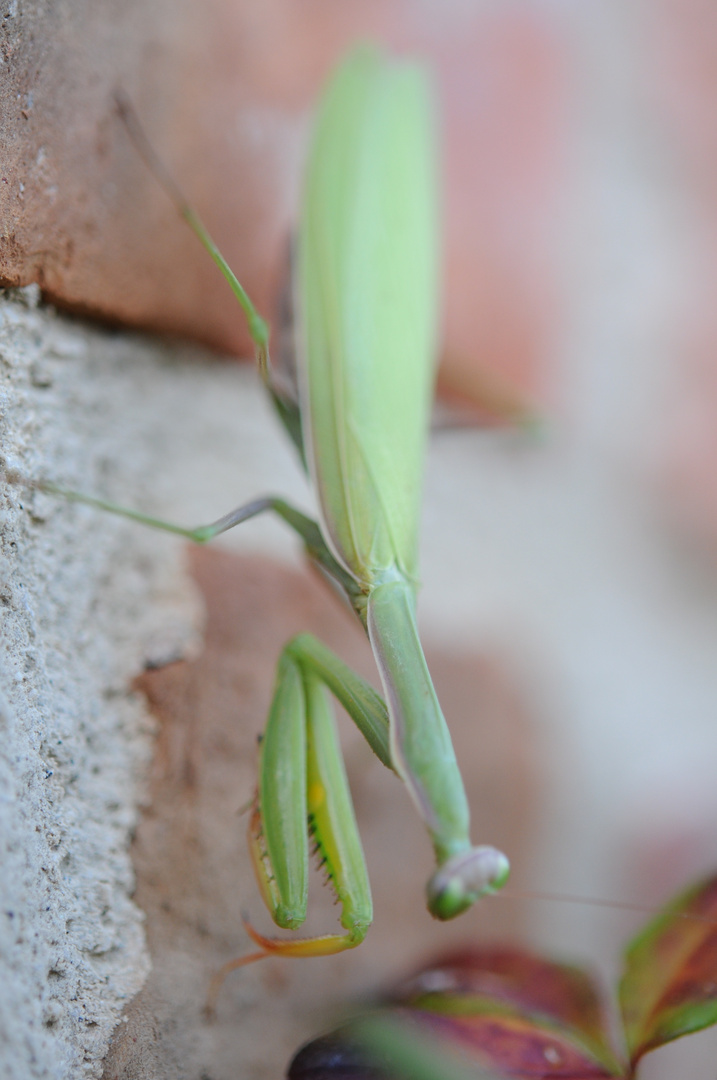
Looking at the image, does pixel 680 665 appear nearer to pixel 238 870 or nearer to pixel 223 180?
pixel 238 870

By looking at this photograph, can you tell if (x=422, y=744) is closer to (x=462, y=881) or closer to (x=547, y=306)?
(x=462, y=881)

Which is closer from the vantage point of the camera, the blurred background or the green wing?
the green wing

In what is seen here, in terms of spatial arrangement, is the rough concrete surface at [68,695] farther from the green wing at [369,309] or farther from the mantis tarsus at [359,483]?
the green wing at [369,309]

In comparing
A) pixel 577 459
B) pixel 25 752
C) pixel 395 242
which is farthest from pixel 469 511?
A: pixel 25 752

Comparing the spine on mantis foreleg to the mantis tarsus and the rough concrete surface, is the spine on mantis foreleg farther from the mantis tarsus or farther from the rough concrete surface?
the rough concrete surface

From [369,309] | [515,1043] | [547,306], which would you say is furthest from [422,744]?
[547,306]

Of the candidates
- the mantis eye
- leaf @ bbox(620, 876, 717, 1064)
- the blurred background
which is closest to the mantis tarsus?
the mantis eye
